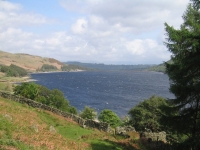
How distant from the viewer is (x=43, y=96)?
78.1m

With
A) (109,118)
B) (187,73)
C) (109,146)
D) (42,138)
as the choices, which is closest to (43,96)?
(109,118)

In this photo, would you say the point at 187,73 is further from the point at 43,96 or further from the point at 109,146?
the point at 43,96

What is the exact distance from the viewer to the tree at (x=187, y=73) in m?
17.6

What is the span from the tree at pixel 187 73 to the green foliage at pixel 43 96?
155 ft

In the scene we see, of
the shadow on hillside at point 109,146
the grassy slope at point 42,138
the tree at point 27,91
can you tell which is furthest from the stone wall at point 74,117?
the tree at point 27,91

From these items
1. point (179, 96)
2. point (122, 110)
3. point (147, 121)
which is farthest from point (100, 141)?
point (122, 110)

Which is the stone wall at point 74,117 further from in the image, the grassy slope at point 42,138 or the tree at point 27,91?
the tree at point 27,91

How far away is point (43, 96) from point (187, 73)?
65.6 meters

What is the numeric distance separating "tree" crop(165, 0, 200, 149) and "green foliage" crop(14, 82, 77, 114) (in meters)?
47.1

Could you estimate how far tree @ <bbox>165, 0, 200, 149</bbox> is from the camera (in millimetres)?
17625

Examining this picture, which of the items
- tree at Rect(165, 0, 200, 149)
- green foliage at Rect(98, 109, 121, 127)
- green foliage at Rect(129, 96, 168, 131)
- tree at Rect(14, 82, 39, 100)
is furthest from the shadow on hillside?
green foliage at Rect(98, 109, 121, 127)

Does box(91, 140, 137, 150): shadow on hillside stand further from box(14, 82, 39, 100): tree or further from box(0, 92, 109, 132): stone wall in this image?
box(14, 82, 39, 100): tree

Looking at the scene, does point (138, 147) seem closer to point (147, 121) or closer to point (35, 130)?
point (35, 130)

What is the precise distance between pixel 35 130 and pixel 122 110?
93474mm
